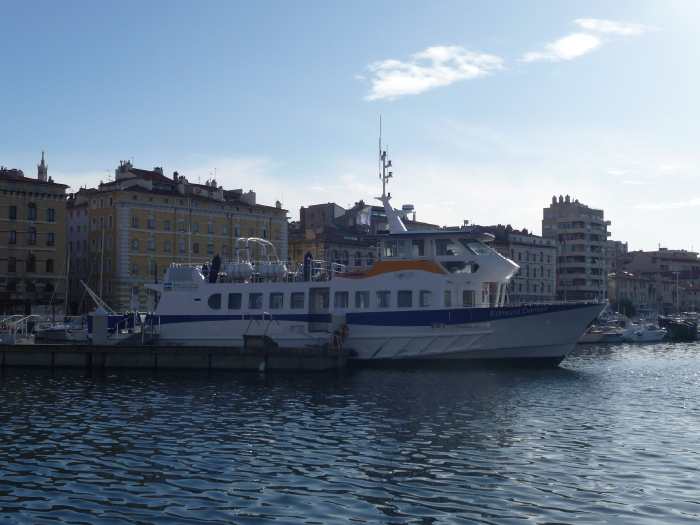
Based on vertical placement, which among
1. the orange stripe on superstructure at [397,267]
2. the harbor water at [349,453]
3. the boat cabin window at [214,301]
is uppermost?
the orange stripe on superstructure at [397,267]

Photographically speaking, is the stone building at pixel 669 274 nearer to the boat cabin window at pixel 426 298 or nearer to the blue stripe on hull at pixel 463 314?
the blue stripe on hull at pixel 463 314

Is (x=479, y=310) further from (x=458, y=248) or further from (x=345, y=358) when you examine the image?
(x=345, y=358)

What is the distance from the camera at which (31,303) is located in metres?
75.4

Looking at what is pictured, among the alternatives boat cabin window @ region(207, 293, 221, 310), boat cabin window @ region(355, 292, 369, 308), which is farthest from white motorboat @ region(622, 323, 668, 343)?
boat cabin window @ region(207, 293, 221, 310)

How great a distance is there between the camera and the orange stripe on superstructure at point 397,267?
41.2m

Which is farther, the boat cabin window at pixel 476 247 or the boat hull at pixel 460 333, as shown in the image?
the boat cabin window at pixel 476 247

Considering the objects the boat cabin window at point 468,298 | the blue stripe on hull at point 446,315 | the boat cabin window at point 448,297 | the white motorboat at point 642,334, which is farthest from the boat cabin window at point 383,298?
the white motorboat at point 642,334

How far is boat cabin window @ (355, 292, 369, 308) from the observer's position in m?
42.1

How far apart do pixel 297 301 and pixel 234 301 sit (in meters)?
3.71

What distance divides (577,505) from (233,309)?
31.0 m

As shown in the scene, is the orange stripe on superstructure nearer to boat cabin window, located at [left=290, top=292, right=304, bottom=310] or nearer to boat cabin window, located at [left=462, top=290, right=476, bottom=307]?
boat cabin window, located at [left=462, top=290, right=476, bottom=307]

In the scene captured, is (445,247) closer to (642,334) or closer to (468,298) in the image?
(468,298)

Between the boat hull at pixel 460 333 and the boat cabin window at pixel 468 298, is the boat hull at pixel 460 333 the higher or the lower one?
the lower one

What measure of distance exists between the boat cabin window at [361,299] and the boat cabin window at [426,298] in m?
3.02
